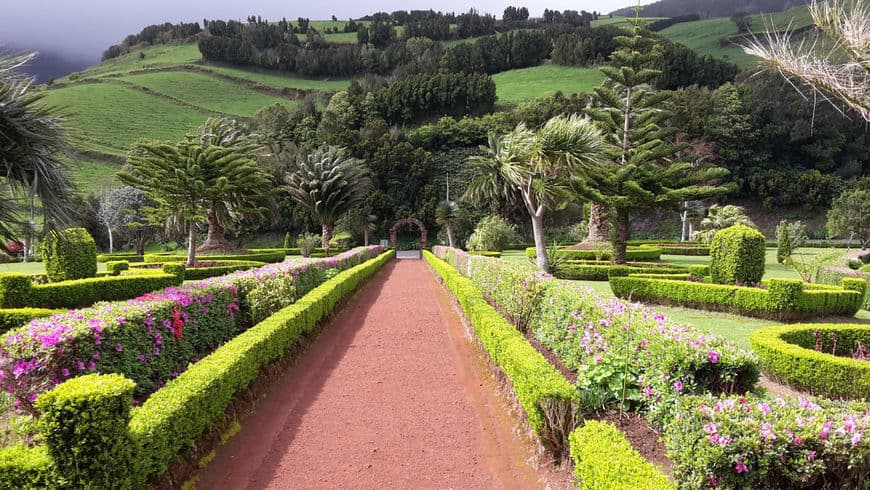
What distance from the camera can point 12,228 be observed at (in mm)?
5398

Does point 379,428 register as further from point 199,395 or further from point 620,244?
point 620,244

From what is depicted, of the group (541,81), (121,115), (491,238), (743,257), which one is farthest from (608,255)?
(121,115)

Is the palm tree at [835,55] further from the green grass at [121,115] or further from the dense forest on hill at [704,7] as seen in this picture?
the dense forest on hill at [704,7]

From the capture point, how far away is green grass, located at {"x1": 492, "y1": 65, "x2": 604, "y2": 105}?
62.6 m

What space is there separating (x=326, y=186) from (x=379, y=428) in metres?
25.5

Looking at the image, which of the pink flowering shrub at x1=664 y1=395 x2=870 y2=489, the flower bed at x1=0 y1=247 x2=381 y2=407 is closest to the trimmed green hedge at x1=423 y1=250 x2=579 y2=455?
the pink flowering shrub at x1=664 y1=395 x2=870 y2=489

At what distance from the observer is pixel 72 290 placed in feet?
31.1

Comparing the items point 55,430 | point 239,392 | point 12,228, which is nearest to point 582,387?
point 239,392

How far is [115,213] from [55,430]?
36319mm

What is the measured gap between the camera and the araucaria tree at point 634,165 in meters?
16.1

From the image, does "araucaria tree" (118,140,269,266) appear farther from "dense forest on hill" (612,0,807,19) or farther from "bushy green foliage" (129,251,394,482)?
"dense forest on hill" (612,0,807,19)

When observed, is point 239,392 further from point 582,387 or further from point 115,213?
point 115,213

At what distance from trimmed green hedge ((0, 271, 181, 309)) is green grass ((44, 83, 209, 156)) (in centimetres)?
4664

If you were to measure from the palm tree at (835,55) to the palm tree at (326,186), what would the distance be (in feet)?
83.5
